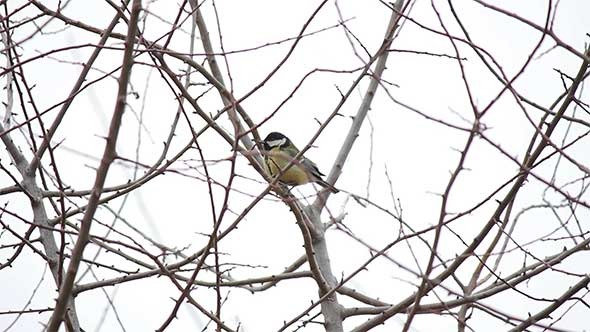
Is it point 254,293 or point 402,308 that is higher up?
point 254,293

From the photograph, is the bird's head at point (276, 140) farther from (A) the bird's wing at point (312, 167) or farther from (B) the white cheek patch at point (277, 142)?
(A) the bird's wing at point (312, 167)

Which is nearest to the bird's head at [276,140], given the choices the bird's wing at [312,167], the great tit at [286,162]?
the great tit at [286,162]

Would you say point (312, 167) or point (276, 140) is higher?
point (276, 140)

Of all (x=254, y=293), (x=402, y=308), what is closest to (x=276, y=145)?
(x=254, y=293)

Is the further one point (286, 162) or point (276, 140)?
point (276, 140)

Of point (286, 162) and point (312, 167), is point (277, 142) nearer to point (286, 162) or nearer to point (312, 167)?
point (312, 167)

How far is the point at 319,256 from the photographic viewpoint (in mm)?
3943

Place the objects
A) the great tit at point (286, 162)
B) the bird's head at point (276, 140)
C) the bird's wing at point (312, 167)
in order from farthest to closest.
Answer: the bird's head at point (276, 140)
the great tit at point (286, 162)
the bird's wing at point (312, 167)

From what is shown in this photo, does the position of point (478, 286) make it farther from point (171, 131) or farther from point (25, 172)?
point (25, 172)

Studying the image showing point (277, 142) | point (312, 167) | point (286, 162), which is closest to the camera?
point (286, 162)

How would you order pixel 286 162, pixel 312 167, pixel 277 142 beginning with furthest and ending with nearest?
1. pixel 277 142
2. pixel 312 167
3. pixel 286 162

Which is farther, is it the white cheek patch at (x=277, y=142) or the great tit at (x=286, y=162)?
the white cheek patch at (x=277, y=142)

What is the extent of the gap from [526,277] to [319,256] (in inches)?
44.3

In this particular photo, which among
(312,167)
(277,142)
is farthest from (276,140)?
(312,167)
